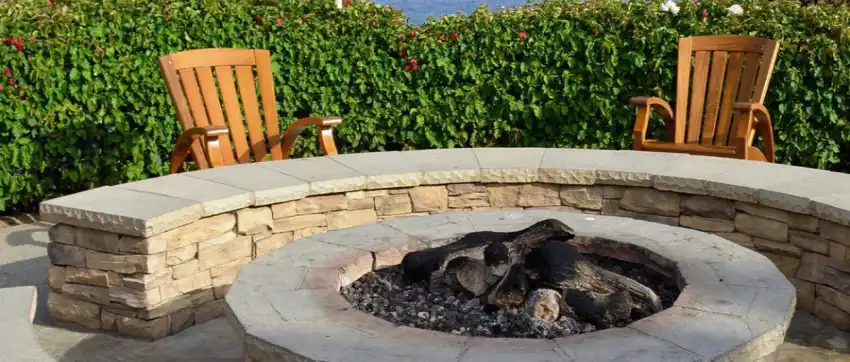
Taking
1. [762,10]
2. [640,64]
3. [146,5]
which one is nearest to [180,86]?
[146,5]

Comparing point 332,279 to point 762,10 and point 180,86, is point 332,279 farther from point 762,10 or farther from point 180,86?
point 762,10

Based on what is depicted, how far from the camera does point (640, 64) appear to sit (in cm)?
580

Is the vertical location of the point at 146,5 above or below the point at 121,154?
above

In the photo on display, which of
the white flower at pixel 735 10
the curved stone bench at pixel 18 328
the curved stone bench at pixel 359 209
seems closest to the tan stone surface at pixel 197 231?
the curved stone bench at pixel 359 209

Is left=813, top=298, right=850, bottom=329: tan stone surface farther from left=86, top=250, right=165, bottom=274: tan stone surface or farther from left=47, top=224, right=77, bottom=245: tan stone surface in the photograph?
left=47, top=224, right=77, bottom=245: tan stone surface

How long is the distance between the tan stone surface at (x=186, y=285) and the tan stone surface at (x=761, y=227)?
2243mm

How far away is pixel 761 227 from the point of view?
13.6 ft

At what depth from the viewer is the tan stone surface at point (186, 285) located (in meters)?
3.93

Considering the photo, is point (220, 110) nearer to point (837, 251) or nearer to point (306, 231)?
point (306, 231)

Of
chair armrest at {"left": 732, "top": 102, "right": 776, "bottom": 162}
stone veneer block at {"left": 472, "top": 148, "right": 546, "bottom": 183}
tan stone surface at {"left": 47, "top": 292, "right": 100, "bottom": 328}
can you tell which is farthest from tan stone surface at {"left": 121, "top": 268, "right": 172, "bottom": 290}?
chair armrest at {"left": 732, "top": 102, "right": 776, "bottom": 162}

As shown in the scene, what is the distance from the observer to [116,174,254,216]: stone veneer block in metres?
3.96

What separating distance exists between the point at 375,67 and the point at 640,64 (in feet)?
5.19

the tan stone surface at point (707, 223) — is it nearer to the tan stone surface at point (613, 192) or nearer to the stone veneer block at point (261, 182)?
the tan stone surface at point (613, 192)

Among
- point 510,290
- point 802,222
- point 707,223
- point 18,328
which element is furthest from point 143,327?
point 802,222
